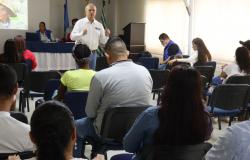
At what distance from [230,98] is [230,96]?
0.09ft

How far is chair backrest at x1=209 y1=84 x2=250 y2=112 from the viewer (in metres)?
4.48

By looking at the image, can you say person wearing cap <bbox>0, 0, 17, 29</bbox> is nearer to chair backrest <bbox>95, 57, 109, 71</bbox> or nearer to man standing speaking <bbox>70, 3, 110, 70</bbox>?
man standing speaking <bbox>70, 3, 110, 70</bbox>

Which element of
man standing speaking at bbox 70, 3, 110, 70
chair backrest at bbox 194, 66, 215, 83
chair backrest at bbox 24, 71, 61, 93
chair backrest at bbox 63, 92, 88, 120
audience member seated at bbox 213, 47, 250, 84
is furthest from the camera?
man standing speaking at bbox 70, 3, 110, 70

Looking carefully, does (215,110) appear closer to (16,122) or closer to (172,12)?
(16,122)

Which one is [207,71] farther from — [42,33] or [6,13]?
[6,13]

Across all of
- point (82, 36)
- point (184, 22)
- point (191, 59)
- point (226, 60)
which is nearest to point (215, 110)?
point (191, 59)

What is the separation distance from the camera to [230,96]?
4523 mm

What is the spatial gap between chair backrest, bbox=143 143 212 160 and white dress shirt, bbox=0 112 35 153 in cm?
67

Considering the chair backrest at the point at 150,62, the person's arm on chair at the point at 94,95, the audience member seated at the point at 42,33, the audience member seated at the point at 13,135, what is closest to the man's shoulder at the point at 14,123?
the audience member seated at the point at 13,135

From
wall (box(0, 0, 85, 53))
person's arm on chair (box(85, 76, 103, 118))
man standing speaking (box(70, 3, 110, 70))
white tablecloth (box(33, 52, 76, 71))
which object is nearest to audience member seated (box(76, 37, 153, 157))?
person's arm on chair (box(85, 76, 103, 118))

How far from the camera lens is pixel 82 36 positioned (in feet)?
23.2

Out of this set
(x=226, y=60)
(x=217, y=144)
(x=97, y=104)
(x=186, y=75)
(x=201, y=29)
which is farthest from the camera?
(x=201, y=29)

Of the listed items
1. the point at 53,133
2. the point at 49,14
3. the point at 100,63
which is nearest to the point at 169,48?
the point at 100,63

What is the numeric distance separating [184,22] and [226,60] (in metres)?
2.02
